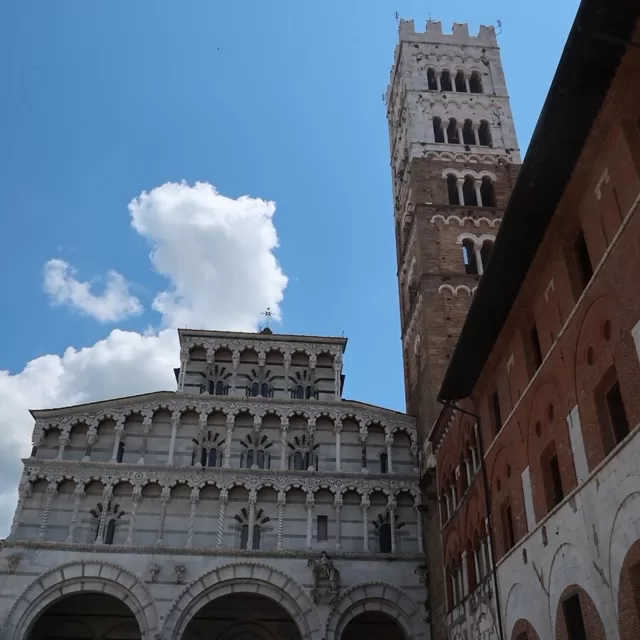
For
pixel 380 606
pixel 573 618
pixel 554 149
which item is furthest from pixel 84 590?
pixel 554 149

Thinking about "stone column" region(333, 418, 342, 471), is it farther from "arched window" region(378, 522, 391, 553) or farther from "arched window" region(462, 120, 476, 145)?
"arched window" region(462, 120, 476, 145)

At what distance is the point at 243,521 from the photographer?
26.6 metres

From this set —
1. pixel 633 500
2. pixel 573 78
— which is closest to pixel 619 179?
pixel 573 78

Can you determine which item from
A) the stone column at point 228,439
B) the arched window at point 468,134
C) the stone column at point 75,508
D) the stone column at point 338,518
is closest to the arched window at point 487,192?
the arched window at point 468,134

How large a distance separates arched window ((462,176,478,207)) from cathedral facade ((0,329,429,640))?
34.2 ft

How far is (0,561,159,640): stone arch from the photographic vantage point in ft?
→ 78.9

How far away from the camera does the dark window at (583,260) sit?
12969mm

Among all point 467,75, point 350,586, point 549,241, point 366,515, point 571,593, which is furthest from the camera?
point 467,75

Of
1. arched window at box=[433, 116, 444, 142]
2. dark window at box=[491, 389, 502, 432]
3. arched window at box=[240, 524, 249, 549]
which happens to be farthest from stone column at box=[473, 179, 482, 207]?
arched window at box=[240, 524, 249, 549]

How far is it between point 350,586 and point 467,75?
2877 centimetres

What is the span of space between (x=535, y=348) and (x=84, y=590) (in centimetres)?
1802

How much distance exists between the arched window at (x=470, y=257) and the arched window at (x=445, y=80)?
39.9ft

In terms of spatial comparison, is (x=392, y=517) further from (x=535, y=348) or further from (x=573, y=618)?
(x=573, y=618)

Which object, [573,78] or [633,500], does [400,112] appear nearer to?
[573,78]
